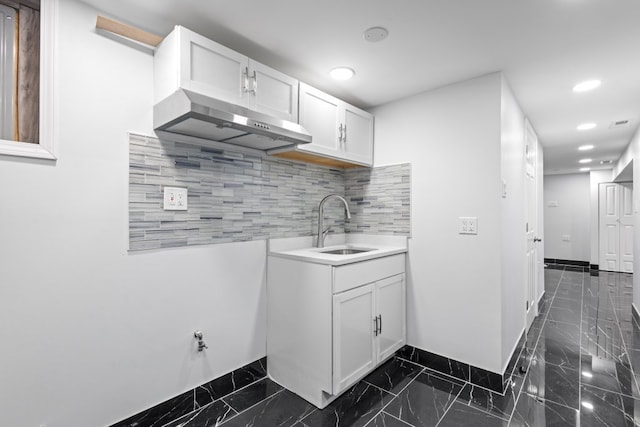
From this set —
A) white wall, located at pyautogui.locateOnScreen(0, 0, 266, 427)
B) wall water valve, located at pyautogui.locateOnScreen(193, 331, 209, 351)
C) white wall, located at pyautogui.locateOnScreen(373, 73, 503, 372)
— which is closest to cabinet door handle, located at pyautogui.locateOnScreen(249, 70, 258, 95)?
white wall, located at pyautogui.locateOnScreen(0, 0, 266, 427)

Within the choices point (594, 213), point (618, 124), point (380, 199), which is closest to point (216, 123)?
point (380, 199)

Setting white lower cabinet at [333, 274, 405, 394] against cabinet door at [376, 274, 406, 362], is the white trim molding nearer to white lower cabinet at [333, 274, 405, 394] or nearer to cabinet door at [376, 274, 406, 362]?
white lower cabinet at [333, 274, 405, 394]

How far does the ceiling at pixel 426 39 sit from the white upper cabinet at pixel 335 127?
0.50 ft

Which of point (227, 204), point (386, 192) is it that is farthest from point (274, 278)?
point (386, 192)

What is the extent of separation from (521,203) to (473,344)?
1.43 m

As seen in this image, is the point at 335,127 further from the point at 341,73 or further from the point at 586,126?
the point at 586,126

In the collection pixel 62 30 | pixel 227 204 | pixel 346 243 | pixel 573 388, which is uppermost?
pixel 62 30

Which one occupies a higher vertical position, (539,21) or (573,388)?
(539,21)

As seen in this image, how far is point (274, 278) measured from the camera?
2.24 metres

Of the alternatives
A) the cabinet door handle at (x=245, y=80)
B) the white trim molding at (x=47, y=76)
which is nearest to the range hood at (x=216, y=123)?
the cabinet door handle at (x=245, y=80)

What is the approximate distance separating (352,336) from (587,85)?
266cm

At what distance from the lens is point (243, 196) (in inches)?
85.7

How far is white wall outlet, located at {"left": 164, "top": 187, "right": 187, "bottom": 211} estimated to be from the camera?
1.78 metres

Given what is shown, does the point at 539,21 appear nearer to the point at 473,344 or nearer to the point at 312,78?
the point at 312,78
